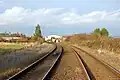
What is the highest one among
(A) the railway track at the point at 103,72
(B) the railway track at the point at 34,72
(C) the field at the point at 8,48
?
(C) the field at the point at 8,48

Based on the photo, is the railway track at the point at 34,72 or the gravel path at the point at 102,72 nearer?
the railway track at the point at 34,72

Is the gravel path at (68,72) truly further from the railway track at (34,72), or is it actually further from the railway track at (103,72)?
the railway track at (103,72)

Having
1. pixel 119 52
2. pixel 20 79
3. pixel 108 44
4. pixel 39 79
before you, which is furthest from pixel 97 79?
pixel 108 44

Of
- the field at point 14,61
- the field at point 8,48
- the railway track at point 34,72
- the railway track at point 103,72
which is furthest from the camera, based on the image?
the field at point 8,48

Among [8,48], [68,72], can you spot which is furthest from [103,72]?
[8,48]

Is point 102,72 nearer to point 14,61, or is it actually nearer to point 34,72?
point 34,72

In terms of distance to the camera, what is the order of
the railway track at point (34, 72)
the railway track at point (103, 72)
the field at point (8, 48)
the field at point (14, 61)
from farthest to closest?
the field at point (8, 48), the field at point (14, 61), the railway track at point (103, 72), the railway track at point (34, 72)

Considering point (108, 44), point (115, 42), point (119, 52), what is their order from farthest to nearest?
point (108, 44) < point (115, 42) < point (119, 52)

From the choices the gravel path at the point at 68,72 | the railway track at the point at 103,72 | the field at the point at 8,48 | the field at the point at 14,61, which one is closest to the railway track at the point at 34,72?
the gravel path at the point at 68,72

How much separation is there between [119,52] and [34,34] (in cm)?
12224

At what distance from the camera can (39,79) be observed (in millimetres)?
14531

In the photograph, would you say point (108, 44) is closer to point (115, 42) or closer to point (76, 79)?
point (115, 42)

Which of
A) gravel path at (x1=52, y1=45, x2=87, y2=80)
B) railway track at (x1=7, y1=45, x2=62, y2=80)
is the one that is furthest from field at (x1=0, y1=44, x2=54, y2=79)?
gravel path at (x1=52, y1=45, x2=87, y2=80)

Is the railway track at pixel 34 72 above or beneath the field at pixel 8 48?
beneath
